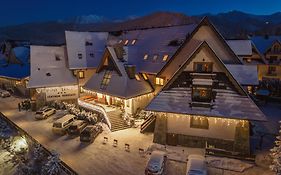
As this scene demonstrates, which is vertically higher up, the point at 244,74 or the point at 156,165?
the point at 244,74

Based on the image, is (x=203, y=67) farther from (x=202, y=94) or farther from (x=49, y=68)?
(x=49, y=68)

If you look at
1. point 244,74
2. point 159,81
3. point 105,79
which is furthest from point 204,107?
point 105,79

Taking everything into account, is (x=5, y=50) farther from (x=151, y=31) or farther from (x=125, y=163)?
(x=125, y=163)

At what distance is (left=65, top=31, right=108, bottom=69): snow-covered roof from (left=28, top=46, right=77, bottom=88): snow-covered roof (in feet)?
5.60

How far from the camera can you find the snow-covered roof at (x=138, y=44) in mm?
31266

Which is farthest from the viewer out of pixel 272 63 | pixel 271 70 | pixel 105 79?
pixel 271 70

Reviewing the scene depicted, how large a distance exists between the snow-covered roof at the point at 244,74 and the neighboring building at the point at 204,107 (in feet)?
20.6

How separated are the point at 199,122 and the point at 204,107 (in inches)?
83.7

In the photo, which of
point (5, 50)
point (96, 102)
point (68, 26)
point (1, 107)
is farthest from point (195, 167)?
point (68, 26)

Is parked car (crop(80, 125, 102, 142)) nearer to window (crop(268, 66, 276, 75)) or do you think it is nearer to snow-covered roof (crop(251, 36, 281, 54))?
window (crop(268, 66, 276, 75))

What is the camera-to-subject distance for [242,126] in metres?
19.5

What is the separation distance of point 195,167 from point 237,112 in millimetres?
6265

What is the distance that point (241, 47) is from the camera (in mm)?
38562

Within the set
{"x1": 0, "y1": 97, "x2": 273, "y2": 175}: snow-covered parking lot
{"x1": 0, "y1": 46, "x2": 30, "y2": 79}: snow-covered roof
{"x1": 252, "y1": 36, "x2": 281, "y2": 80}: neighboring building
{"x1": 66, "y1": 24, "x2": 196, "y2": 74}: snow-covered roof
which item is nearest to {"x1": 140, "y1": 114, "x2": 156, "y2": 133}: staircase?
{"x1": 0, "y1": 97, "x2": 273, "y2": 175}: snow-covered parking lot
